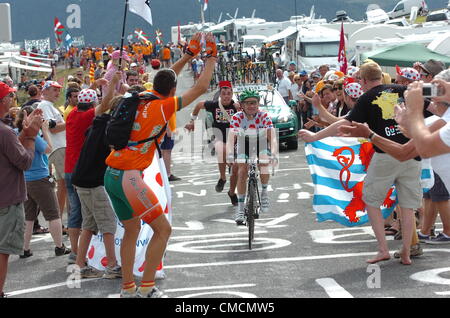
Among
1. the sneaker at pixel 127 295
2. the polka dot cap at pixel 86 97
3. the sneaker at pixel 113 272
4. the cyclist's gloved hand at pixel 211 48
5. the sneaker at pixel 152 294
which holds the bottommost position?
the sneaker at pixel 113 272

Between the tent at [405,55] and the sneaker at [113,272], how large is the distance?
12.5 m

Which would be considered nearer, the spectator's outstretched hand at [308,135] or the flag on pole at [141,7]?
the spectator's outstretched hand at [308,135]

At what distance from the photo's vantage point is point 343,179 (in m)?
10.7

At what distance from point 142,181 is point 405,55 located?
14.0 m

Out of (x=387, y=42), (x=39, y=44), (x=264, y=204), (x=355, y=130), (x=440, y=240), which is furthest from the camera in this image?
(x=39, y=44)

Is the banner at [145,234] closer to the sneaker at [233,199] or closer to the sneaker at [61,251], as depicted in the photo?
the sneaker at [61,251]

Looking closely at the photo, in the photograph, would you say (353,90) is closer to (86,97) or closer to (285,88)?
(86,97)

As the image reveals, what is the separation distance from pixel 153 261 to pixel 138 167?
2.84 ft

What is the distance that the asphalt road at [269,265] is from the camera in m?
8.14

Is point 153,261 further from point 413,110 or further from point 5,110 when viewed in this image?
point 413,110

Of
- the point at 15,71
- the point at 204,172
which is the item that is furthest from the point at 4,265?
the point at 15,71

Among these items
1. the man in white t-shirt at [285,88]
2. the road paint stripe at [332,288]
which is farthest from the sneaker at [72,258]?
the man in white t-shirt at [285,88]

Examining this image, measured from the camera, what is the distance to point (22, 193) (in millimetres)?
8086

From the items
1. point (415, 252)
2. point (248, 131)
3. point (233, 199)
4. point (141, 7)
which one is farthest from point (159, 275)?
point (233, 199)
